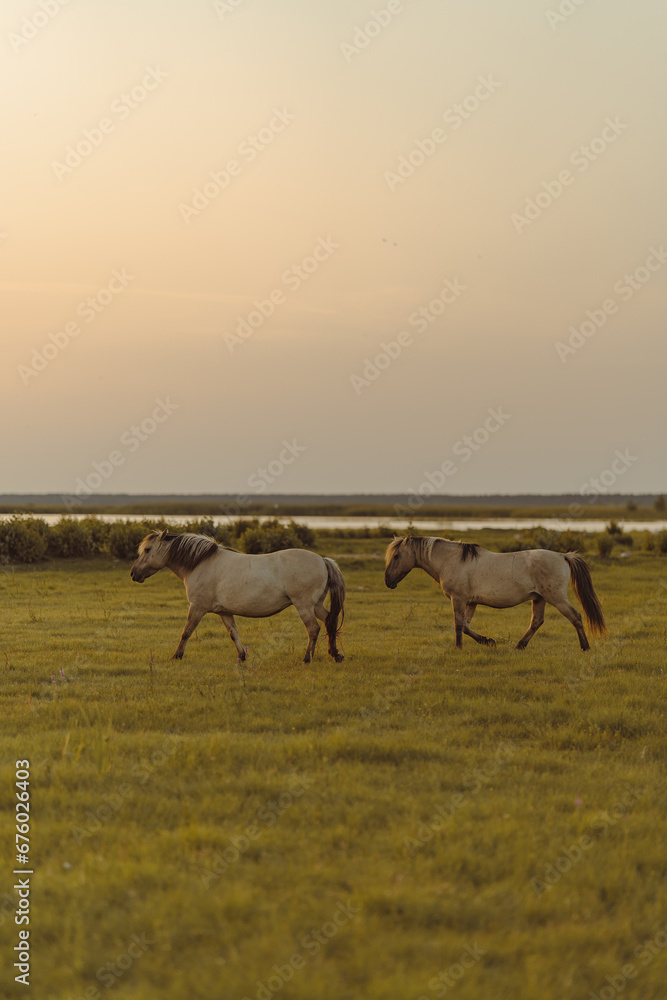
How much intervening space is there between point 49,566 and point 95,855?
2291 centimetres

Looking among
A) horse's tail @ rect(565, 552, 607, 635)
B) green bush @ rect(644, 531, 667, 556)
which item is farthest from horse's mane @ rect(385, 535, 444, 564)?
green bush @ rect(644, 531, 667, 556)

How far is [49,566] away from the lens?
2659 cm

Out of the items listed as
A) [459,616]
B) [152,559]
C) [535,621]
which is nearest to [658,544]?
[535,621]

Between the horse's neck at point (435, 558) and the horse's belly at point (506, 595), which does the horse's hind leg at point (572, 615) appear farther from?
the horse's neck at point (435, 558)

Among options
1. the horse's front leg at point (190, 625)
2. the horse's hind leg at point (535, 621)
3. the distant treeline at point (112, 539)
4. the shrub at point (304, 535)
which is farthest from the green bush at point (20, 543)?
the horse's hind leg at point (535, 621)

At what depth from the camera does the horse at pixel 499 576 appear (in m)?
12.3

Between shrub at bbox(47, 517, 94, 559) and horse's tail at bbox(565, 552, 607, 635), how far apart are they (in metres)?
20.3

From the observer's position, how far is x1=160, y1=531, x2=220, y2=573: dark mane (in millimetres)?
11836

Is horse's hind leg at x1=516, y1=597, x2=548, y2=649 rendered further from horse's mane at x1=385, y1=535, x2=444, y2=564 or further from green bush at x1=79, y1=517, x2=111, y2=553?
green bush at x1=79, y1=517, x2=111, y2=553

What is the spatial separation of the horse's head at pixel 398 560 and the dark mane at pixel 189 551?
9.41 ft

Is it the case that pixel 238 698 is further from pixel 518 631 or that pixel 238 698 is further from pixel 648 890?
pixel 518 631

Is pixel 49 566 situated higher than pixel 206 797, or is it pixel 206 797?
pixel 206 797

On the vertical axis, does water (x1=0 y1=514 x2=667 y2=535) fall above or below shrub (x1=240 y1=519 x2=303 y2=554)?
below

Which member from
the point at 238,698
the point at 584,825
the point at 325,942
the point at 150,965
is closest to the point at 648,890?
the point at 584,825
